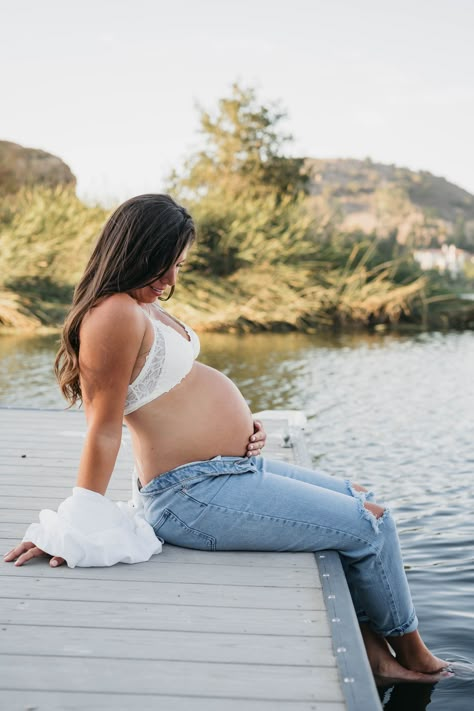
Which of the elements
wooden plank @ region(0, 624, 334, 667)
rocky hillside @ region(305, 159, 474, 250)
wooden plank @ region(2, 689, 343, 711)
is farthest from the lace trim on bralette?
rocky hillside @ region(305, 159, 474, 250)

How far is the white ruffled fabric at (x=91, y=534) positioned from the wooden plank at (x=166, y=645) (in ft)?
1.15

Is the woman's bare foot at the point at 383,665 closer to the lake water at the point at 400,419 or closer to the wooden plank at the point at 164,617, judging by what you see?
the lake water at the point at 400,419

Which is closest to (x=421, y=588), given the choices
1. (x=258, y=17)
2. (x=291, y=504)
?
(x=291, y=504)

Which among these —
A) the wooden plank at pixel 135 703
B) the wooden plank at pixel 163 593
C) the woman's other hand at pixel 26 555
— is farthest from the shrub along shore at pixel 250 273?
the wooden plank at pixel 135 703

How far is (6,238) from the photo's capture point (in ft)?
47.3

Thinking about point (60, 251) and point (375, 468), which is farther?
point (60, 251)

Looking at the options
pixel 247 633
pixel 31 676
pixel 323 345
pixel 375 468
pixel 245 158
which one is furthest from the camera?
pixel 245 158

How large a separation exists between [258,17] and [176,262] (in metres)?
34.1

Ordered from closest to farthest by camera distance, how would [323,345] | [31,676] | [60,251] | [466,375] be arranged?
[31,676], [466,375], [323,345], [60,251]

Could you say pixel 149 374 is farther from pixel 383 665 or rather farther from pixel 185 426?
pixel 383 665

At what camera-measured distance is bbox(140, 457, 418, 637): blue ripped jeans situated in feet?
7.53

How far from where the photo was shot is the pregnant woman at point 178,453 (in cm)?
220

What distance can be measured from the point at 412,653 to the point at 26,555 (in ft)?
3.58

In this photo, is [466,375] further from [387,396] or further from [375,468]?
[375,468]
